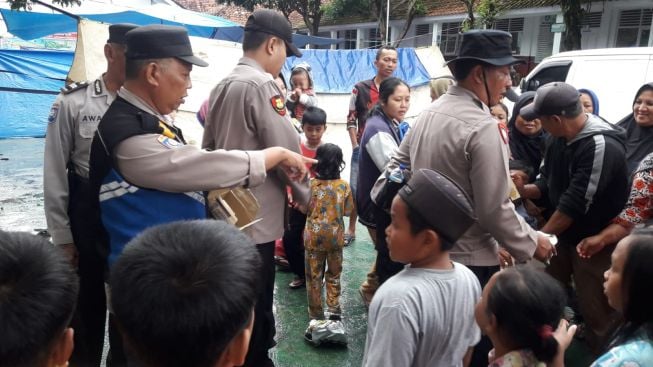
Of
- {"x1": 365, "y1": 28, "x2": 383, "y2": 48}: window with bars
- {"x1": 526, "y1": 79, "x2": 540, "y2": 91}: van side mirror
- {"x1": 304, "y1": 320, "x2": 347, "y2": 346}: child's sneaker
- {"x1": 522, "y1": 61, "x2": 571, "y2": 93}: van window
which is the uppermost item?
{"x1": 365, "y1": 28, "x2": 383, "y2": 48}: window with bars

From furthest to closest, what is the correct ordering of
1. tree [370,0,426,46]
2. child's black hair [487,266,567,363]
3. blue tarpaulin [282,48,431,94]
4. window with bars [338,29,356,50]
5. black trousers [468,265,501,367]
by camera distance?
window with bars [338,29,356,50] < tree [370,0,426,46] < blue tarpaulin [282,48,431,94] < black trousers [468,265,501,367] < child's black hair [487,266,567,363]

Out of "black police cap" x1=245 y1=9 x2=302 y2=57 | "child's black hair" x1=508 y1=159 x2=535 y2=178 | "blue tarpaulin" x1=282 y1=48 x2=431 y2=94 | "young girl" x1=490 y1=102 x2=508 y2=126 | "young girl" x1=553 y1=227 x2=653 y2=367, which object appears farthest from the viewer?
"blue tarpaulin" x1=282 y1=48 x2=431 y2=94

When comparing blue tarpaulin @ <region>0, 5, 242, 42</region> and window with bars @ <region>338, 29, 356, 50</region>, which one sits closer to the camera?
blue tarpaulin @ <region>0, 5, 242, 42</region>

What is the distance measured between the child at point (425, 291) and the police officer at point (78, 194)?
4.71 feet

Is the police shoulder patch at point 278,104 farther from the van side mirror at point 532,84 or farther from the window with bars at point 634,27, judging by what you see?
the window with bars at point 634,27

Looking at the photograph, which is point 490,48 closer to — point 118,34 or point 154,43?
point 154,43

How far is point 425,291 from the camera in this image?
1.54 m

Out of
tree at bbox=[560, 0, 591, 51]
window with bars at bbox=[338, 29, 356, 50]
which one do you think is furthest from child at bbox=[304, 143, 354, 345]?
window with bars at bbox=[338, 29, 356, 50]

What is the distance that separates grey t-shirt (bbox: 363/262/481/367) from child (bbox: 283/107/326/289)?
2.30 meters

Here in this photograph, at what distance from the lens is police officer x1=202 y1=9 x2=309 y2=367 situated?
7.08 feet

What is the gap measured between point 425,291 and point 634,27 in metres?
15.8

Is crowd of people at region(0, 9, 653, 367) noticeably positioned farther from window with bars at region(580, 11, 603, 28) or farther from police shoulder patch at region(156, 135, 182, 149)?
window with bars at region(580, 11, 603, 28)

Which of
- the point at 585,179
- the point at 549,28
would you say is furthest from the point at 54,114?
the point at 549,28

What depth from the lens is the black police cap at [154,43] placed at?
5.83 ft
